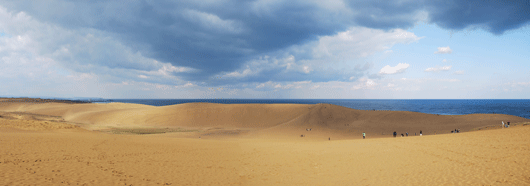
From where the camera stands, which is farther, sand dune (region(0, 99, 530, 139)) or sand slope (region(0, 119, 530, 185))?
sand dune (region(0, 99, 530, 139))

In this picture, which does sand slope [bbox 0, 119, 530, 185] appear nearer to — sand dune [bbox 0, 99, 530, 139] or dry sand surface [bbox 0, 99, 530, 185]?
dry sand surface [bbox 0, 99, 530, 185]

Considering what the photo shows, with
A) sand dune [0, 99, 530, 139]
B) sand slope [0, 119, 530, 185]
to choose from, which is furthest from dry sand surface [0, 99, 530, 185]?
sand dune [0, 99, 530, 139]

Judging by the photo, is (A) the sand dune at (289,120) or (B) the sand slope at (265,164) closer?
(B) the sand slope at (265,164)

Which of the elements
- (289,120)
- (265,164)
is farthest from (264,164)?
(289,120)

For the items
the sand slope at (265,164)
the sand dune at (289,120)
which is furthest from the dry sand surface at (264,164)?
the sand dune at (289,120)

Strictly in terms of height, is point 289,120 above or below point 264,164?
below

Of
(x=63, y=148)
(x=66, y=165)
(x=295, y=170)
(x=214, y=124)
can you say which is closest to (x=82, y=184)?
(x=66, y=165)

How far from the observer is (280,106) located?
6059 cm

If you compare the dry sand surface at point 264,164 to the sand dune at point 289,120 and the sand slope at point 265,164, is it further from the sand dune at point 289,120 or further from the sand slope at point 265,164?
the sand dune at point 289,120

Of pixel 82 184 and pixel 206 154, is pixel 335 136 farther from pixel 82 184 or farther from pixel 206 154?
pixel 82 184

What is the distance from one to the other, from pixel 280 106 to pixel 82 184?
173ft

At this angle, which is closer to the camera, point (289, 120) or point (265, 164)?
point (265, 164)

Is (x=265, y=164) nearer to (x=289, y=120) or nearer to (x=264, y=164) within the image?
(x=264, y=164)

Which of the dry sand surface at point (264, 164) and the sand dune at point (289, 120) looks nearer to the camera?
the dry sand surface at point (264, 164)
